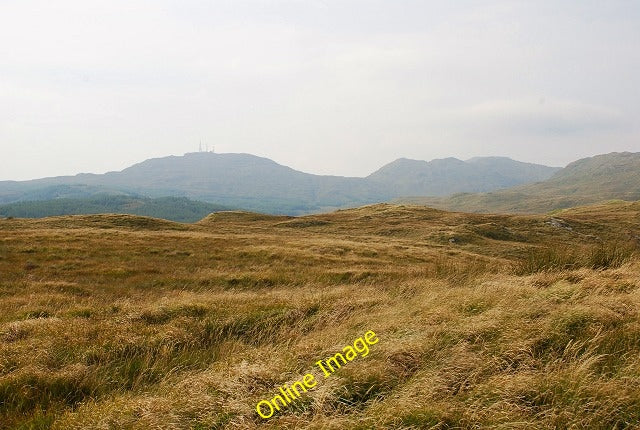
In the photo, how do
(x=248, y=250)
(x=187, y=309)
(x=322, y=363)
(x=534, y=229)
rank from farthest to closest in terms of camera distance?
(x=534, y=229) → (x=248, y=250) → (x=187, y=309) → (x=322, y=363)

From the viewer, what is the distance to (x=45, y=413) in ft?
19.7

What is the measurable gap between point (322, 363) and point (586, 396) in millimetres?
3727

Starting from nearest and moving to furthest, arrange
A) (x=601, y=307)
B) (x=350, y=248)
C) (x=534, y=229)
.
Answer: (x=601, y=307), (x=350, y=248), (x=534, y=229)

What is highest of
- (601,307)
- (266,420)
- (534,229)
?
(601,307)

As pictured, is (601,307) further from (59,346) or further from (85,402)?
(59,346)

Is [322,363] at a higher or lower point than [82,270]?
higher

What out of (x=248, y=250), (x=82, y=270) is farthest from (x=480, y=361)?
(x=248, y=250)

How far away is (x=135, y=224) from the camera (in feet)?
182

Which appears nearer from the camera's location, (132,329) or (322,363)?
(322,363)

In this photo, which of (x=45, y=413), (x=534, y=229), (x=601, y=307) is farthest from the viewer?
(x=534, y=229)

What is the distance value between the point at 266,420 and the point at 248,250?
30.7 m

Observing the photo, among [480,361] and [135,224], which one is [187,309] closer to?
[480,361]

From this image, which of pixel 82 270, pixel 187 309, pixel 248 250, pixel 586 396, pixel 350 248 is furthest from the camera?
pixel 350 248

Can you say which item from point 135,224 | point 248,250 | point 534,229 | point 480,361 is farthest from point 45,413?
point 534,229
